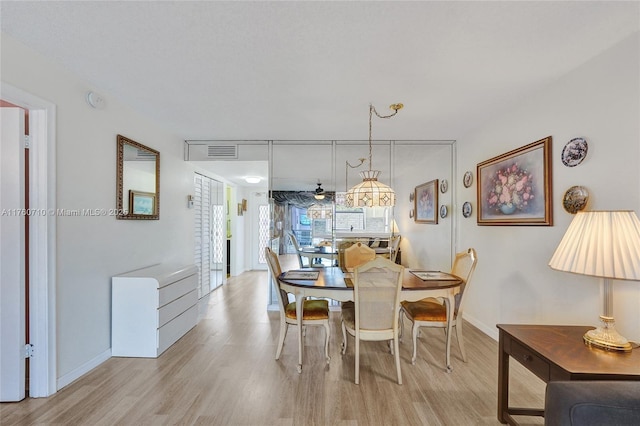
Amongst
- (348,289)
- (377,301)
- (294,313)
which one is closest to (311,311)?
(294,313)

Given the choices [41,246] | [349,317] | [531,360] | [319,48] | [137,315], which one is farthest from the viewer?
[137,315]

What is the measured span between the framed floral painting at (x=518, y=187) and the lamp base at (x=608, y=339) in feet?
3.74

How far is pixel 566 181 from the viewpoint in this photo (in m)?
2.33

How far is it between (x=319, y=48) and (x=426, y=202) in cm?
323

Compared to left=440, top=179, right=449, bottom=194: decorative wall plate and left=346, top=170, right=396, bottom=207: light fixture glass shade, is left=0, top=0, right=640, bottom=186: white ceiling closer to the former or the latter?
left=346, top=170, right=396, bottom=207: light fixture glass shade

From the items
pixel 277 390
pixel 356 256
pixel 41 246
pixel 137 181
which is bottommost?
pixel 277 390

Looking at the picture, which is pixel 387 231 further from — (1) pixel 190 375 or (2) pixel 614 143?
(1) pixel 190 375

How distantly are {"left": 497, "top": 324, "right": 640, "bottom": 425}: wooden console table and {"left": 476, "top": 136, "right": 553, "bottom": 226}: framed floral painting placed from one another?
1167 mm

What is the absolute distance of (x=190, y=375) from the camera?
8.07 ft

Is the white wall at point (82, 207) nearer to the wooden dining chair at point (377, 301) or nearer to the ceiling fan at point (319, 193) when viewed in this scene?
the wooden dining chair at point (377, 301)

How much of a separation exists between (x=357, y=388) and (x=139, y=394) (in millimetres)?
1662

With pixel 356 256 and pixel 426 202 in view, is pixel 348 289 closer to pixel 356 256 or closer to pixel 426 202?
pixel 356 256

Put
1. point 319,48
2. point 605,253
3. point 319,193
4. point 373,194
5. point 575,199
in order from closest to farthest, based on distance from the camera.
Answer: point 605,253 < point 319,48 < point 575,199 < point 373,194 < point 319,193

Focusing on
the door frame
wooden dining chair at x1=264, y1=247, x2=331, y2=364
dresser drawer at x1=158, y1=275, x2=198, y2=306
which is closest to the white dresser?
dresser drawer at x1=158, y1=275, x2=198, y2=306
